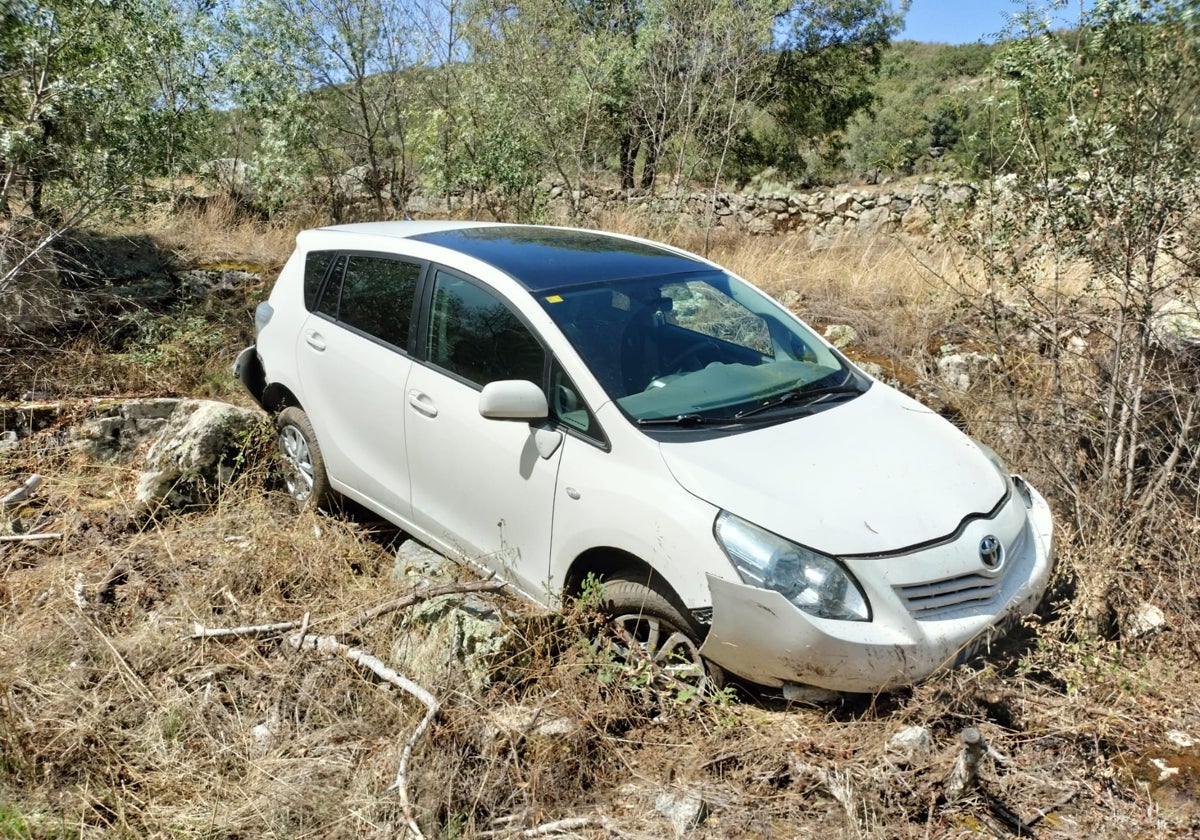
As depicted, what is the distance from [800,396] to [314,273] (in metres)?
2.77

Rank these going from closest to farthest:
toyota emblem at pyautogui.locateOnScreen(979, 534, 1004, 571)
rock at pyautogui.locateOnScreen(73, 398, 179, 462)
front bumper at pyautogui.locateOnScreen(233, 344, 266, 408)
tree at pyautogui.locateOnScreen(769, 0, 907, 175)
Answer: toyota emblem at pyautogui.locateOnScreen(979, 534, 1004, 571) → front bumper at pyautogui.locateOnScreen(233, 344, 266, 408) → rock at pyautogui.locateOnScreen(73, 398, 179, 462) → tree at pyautogui.locateOnScreen(769, 0, 907, 175)

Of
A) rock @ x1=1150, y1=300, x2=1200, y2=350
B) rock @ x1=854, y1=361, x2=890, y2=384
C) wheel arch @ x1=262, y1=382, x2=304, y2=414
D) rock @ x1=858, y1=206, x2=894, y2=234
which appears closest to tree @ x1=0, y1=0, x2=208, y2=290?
wheel arch @ x1=262, y1=382, x2=304, y2=414

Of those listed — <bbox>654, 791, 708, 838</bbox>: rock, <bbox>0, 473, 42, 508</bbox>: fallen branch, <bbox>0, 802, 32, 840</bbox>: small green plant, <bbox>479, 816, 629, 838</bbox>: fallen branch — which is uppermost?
<bbox>0, 473, 42, 508</bbox>: fallen branch

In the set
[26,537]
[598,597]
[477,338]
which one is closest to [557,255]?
[477,338]

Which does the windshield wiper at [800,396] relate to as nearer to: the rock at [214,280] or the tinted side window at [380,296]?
the tinted side window at [380,296]

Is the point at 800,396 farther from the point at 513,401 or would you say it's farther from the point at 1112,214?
the point at 1112,214

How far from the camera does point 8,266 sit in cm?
638

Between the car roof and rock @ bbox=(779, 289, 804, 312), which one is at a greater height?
the car roof

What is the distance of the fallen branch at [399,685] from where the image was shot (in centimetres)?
259

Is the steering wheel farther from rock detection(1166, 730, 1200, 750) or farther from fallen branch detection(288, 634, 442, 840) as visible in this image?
rock detection(1166, 730, 1200, 750)

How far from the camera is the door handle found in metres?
3.71

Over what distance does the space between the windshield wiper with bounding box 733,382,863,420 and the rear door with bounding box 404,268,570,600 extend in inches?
30.6

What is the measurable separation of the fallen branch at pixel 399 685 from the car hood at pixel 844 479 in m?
1.22

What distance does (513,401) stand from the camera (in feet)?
10.3
